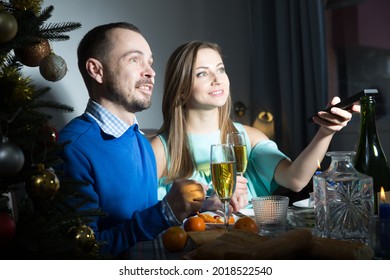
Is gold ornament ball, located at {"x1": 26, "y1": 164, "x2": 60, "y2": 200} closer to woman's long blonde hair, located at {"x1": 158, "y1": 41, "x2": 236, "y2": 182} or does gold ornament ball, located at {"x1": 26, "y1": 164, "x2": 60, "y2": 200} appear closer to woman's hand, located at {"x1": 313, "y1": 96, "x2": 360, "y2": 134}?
woman's hand, located at {"x1": 313, "y1": 96, "x2": 360, "y2": 134}

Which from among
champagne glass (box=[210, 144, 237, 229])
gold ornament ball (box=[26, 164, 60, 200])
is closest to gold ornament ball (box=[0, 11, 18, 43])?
gold ornament ball (box=[26, 164, 60, 200])

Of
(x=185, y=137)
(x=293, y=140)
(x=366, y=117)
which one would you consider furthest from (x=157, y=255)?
(x=293, y=140)

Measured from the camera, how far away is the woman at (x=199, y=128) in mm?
2223

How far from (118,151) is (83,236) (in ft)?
1.67

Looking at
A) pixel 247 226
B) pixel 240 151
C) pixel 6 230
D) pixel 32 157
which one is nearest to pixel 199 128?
pixel 240 151

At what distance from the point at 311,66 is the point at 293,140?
0.44m

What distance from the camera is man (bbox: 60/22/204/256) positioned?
1.24 meters

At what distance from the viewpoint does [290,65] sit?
10.1 feet

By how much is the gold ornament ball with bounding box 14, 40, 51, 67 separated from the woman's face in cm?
126

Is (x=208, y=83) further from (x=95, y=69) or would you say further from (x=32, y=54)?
(x=32, y=54)

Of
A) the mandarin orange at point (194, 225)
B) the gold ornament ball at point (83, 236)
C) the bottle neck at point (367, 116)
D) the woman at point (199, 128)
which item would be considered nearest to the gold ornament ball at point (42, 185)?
the gold ornament ball at point (83, 236)

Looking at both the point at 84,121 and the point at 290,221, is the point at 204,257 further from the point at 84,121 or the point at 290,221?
the point at 84,121

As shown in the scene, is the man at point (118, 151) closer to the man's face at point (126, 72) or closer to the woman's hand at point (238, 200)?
A: the man's face at point (126, 72)

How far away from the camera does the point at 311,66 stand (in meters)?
2.95
